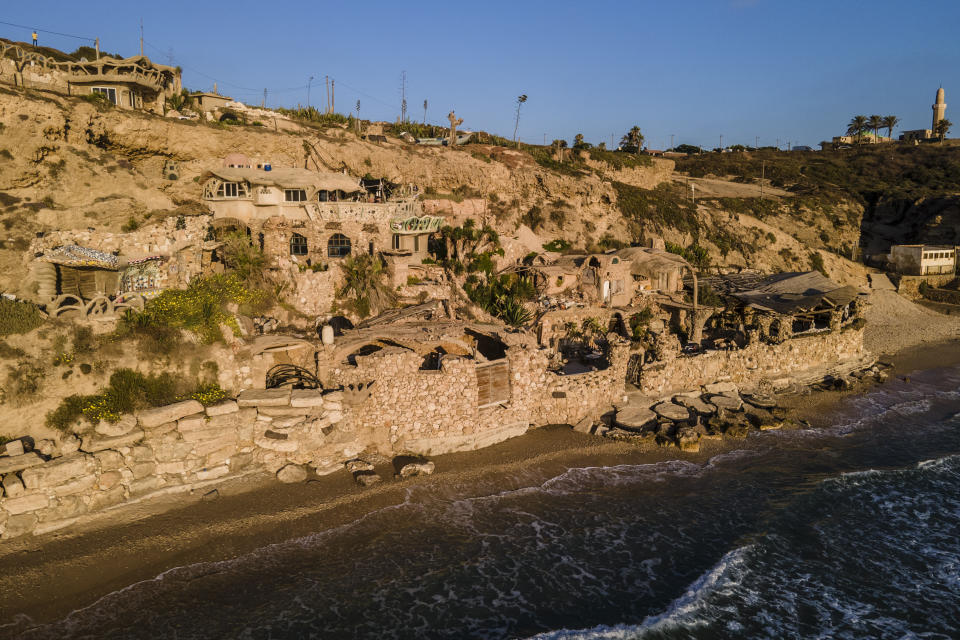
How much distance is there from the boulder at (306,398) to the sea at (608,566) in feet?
11.2

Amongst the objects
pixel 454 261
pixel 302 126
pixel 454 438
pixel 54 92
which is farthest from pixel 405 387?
pixel 302 126

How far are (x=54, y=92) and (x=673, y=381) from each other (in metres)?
27.9

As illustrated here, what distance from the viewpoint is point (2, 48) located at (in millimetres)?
22484

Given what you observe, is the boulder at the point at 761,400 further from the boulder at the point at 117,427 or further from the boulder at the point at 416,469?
the boulder at the point at 117,427

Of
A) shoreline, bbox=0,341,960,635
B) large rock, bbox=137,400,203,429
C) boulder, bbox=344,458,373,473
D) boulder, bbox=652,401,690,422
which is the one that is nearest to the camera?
shoreline, bbox=0,341,960,635

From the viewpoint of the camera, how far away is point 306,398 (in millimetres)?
14336

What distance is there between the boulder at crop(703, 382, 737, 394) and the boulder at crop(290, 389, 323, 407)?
46.8ft

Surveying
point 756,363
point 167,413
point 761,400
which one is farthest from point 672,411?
point 167,413

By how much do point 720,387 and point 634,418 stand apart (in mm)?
5204

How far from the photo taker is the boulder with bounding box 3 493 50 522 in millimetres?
11320

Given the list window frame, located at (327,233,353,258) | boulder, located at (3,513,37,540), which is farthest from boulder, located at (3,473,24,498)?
window frame, located at (327,233,353,258)

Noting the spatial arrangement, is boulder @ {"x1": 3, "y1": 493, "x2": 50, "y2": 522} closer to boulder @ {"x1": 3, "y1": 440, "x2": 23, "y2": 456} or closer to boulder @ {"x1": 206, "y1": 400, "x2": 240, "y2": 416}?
boulder @ {"x1": 3, "y1": 440, "x2": 23, "y2": 456}

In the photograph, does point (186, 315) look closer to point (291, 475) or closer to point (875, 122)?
point (291, 475)

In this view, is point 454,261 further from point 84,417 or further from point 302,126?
point 84,417
